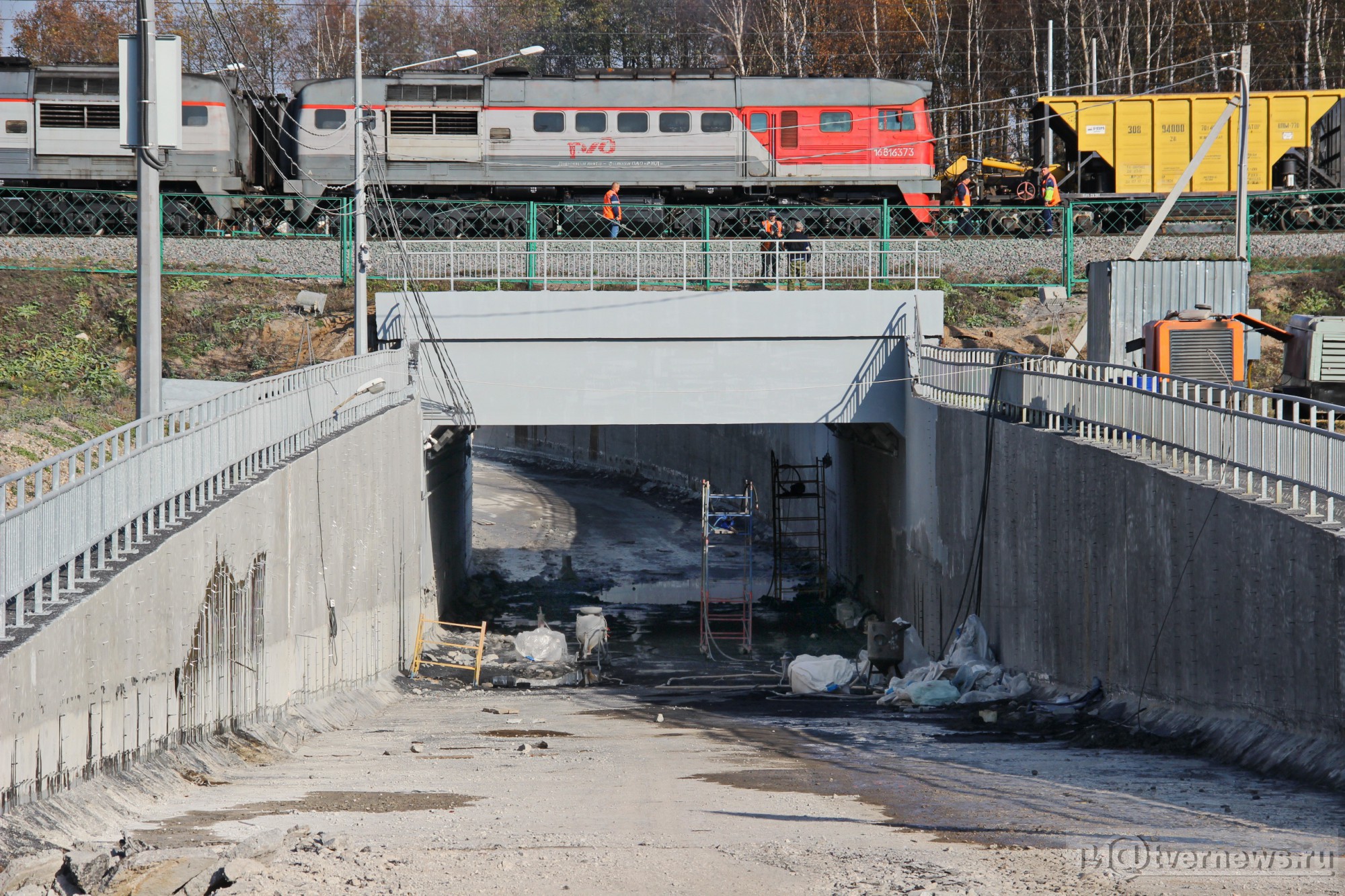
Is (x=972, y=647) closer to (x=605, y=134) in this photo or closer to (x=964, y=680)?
(x=964, y=680)

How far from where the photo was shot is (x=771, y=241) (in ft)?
88.1

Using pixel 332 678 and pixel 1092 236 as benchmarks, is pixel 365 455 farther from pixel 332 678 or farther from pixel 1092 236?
pixel 1092 236

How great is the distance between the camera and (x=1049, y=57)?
1763 inches

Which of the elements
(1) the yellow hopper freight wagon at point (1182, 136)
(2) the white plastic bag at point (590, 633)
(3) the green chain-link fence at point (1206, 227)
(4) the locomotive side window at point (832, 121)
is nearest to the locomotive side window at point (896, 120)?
(4) the locomotive side window at point (832, 121)

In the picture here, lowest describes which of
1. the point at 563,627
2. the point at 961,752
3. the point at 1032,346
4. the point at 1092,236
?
the point at 563,627

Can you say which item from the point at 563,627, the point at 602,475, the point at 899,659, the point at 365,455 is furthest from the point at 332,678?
the point at 602,475

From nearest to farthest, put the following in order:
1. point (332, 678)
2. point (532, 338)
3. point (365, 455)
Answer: point (332, 678) < point (365, 455) < point (532, 338)

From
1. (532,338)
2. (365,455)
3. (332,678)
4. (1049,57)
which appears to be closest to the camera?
(332,678)

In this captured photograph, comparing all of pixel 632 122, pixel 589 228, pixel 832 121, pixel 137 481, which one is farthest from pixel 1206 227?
pixel 137 481

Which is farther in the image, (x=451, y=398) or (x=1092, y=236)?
(x=1092, y=236)

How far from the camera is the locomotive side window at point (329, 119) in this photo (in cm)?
3176

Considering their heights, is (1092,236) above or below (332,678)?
above

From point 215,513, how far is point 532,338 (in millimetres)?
13960

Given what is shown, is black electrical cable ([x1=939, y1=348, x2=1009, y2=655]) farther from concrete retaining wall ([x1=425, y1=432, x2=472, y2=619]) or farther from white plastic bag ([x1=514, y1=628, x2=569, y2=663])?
concrete retaining wall ([x1=425, y1=432, x2=472, y2=619])
